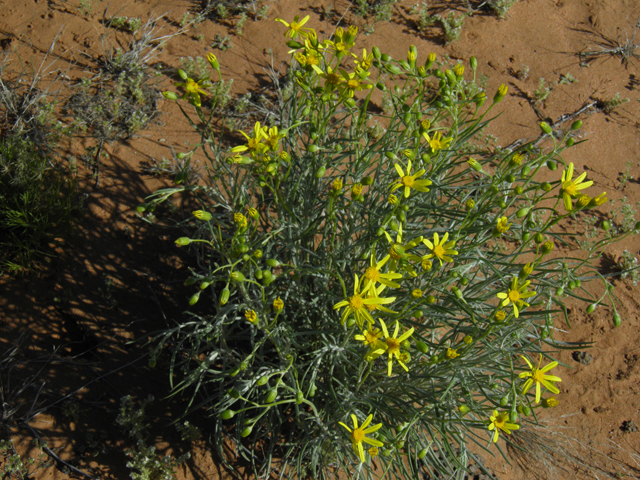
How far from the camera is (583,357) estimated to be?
381cm

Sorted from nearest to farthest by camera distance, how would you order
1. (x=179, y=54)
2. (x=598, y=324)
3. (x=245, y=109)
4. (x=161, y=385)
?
(x=161, y=385), (x=598, y=324), (x=245, y=109), (x=179, y=54)

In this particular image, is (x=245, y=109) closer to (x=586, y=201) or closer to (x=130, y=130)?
(x=130, y=130)

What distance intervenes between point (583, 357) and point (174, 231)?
3407 millimetres

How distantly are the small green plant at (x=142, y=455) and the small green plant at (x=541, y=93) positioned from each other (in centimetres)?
472

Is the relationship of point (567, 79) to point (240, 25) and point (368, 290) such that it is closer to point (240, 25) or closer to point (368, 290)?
point (240, 25)

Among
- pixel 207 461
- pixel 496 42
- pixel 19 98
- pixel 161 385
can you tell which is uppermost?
pixel 496 42

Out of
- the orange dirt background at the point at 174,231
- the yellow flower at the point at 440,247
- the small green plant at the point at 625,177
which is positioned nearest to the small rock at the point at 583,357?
the orange dirt background at the point at 174,231

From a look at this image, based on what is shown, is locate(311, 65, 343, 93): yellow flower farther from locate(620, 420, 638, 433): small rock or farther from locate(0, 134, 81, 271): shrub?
locate(620, 420, 638, 433): small rock

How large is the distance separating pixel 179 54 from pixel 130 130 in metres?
1.13

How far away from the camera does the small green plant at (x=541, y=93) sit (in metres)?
5.05

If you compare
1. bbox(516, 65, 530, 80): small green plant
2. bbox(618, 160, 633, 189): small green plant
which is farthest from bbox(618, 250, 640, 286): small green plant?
bbox(516, 65, 530, 80): small green plant

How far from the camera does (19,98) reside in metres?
4.02

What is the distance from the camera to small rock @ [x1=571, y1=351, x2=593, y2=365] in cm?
380

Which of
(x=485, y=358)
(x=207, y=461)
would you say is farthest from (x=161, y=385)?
(x=485, y=358)
